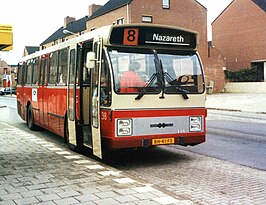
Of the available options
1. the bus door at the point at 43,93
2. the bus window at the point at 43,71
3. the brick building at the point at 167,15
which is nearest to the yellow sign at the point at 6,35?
the bus door at the point at 43,93

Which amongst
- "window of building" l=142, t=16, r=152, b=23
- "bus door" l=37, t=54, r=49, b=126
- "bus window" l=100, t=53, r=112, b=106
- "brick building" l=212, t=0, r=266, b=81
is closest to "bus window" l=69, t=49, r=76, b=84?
"bus window" l=100, t=53, r=112, b=106

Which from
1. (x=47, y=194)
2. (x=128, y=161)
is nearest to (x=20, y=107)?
(x=128, y=161)

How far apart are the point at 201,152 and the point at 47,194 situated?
517 cm

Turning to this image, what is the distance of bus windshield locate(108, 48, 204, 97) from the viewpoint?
8336 millimetres

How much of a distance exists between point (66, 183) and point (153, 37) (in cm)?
370

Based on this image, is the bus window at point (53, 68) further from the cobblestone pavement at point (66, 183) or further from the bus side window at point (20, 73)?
the bus side window at point (20, 73)

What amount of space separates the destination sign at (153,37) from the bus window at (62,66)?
121 inches

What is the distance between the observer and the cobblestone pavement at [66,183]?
18.8 ft

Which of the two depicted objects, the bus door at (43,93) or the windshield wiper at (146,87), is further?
the bus door at (43,93)

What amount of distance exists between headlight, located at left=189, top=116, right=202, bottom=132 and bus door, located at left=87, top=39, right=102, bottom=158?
6.50ft

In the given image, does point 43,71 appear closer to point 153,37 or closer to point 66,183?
point 153,37

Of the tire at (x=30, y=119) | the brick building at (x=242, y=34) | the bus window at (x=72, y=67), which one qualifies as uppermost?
the brick building at (x=242, y=34)

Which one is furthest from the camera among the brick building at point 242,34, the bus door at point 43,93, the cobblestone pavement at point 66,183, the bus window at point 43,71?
the brick building at point 242,34

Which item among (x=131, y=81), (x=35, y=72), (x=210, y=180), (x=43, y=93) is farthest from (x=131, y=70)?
(x=35, y=72)
